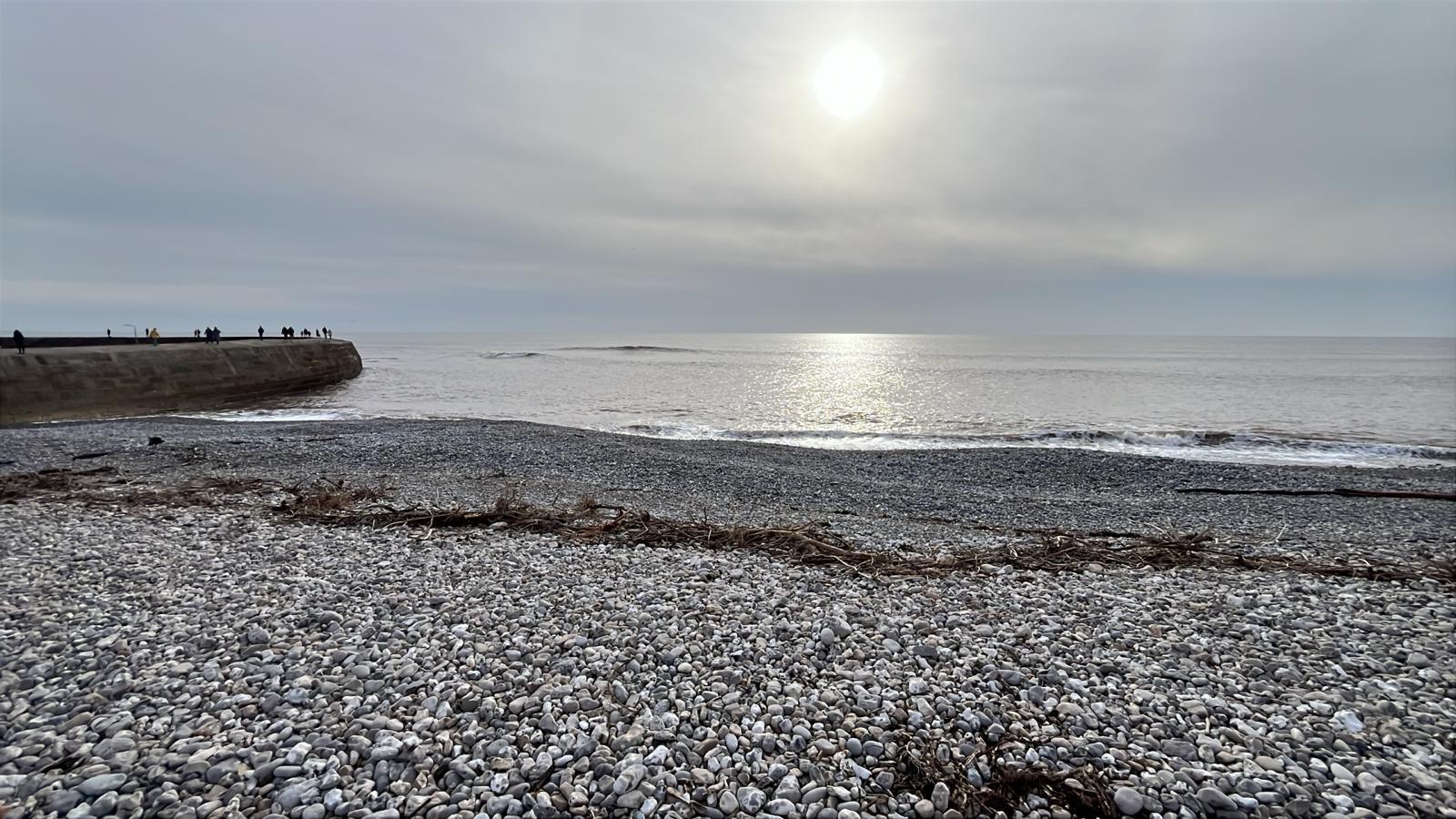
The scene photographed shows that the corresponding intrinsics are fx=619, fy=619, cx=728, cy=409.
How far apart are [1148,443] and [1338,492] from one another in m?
8.48

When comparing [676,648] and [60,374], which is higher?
[60,374]

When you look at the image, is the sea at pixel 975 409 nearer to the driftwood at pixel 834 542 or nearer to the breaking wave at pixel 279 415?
the breaking wave at pixel 279 415

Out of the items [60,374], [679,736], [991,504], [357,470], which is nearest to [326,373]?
[60,374]

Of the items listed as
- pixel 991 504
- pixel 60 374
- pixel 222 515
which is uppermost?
pixel 60 374

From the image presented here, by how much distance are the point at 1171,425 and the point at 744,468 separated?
21165mm

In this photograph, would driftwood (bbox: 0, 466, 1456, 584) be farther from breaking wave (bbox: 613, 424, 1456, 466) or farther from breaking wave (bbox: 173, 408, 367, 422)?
breaking wave (bbox: 173, 408, 367, 422)

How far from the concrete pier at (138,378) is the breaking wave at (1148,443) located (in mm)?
22727

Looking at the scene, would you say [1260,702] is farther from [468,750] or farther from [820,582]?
[468,750]

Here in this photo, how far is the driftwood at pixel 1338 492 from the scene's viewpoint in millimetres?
13578

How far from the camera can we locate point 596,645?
16.5 feet

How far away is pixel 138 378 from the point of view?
2861 cm

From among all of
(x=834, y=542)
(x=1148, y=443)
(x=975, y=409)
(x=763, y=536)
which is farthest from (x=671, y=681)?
(x=975, y=409)

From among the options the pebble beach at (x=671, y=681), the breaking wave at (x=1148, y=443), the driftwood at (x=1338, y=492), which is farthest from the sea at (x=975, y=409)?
the pebble beach at (x=671, y=681)

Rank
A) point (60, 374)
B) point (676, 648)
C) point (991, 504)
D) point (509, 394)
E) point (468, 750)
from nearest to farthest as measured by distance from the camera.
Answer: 1. point (468, 750)
2. point (676, 648)
3. point (991, 504)
4. point (60, 374)
5. point (509, 394)
